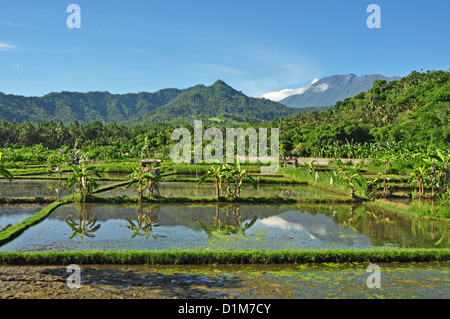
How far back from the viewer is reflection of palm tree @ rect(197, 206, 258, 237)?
39.7 ft

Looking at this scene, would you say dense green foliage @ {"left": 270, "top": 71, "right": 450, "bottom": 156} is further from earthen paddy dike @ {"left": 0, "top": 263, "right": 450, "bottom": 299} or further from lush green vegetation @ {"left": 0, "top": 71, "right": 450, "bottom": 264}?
earthen paddy dike @ {"left": 0, "top": 263, "right": 450, "bottom": 299}

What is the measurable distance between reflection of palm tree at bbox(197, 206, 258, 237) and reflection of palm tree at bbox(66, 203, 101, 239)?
3509 mm

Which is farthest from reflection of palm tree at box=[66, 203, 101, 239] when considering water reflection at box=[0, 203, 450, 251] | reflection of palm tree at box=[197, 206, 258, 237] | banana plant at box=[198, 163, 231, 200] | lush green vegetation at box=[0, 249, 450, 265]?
banana plant at box=[198, 163, 231, 200]

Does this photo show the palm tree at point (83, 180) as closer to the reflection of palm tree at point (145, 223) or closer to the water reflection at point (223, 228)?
the water reflection at point (223, 228)

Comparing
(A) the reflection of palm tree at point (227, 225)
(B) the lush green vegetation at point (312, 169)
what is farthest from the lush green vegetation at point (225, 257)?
(A) the reflection of palm tree at point (227, 225)

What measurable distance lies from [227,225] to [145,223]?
280cm

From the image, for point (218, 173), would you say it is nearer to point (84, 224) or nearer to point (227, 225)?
point (227, 225)

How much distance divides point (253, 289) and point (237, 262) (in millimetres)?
1772

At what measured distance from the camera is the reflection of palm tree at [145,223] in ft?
38.6

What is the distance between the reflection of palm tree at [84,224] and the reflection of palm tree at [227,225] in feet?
11.5

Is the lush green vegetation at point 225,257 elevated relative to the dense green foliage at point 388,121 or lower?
lower

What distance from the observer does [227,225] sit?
13.1 meters
